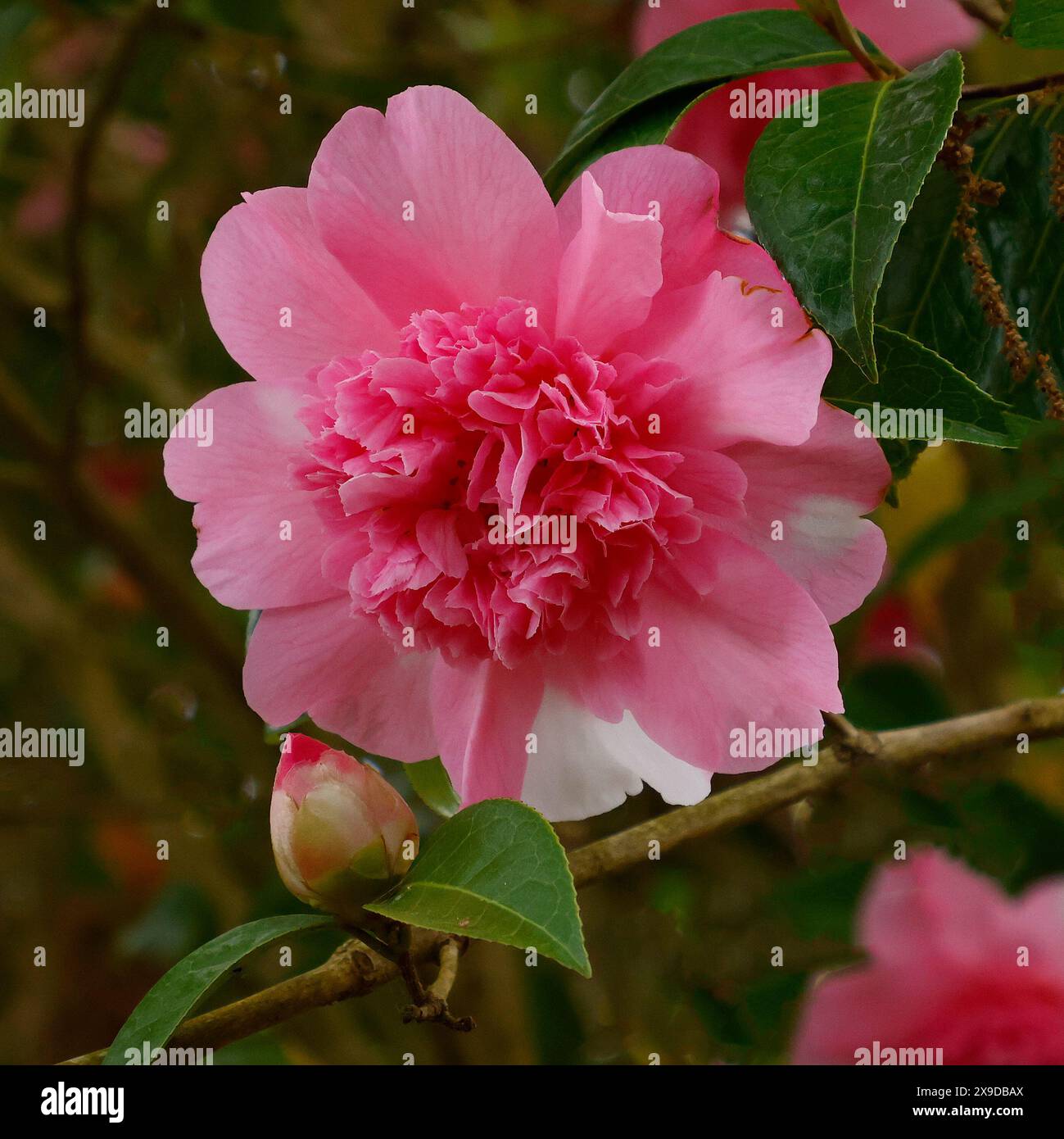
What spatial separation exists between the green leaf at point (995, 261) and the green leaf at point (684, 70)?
0.26 feet

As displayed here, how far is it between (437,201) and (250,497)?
0.16 meters

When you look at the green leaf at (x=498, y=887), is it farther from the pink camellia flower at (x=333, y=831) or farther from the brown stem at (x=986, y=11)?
the brown stem at (x=986, y=11)

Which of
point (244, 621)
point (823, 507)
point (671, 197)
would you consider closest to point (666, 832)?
point (823, 507)

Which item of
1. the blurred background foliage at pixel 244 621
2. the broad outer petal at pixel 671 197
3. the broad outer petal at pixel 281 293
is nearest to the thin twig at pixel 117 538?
the blurred background foliage at pixel 244 621

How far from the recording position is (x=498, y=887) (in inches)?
18.8

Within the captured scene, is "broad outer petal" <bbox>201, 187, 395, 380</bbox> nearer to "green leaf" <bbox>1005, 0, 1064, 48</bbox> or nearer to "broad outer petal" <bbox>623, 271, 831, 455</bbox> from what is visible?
"broad outer petal" <bbox>623, 271, 831, 455</bbox>

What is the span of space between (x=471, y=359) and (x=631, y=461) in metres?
0.08

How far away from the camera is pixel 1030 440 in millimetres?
917

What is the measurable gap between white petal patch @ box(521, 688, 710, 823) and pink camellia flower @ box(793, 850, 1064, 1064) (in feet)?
1.14

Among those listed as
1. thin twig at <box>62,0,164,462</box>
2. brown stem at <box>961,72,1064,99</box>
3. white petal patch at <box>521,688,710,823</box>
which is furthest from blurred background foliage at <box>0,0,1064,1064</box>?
brown stem at <box>961,72,1064,99</box>

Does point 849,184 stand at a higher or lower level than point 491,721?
higher

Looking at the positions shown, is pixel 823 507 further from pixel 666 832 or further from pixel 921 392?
pixel 666 832

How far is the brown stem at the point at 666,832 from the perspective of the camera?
53 cm

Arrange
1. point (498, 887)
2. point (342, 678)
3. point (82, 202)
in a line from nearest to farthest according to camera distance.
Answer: point (498, 887)
point (342, 678)
point (82, 202)
